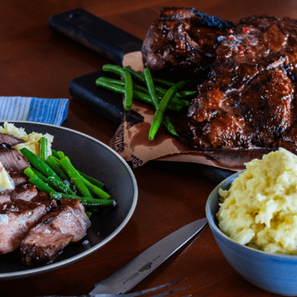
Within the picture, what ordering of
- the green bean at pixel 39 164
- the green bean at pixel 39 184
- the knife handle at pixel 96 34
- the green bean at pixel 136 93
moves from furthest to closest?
the knife handle at pixel 96 34
the green bean at pixel 136 93
the green bean at pixel 39 164
the green bean at pixel 39 184

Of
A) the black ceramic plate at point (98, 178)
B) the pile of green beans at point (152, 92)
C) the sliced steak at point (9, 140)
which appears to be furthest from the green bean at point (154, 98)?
the sliced steak at point (9, 140)

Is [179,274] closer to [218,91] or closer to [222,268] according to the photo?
[222,268]

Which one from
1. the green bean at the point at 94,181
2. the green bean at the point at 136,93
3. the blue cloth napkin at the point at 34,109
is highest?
the green bean at the point at 136,93

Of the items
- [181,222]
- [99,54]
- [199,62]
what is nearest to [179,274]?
[181,222]

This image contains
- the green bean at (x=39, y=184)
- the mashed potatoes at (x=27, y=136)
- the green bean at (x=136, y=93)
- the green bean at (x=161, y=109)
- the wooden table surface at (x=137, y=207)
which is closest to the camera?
the wooden table surface at (x=137, y=207)

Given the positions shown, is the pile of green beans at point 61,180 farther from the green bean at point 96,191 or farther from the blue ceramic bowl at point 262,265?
the blue ceramic bowl at point 262,265

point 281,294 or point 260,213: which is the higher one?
point 260,213
